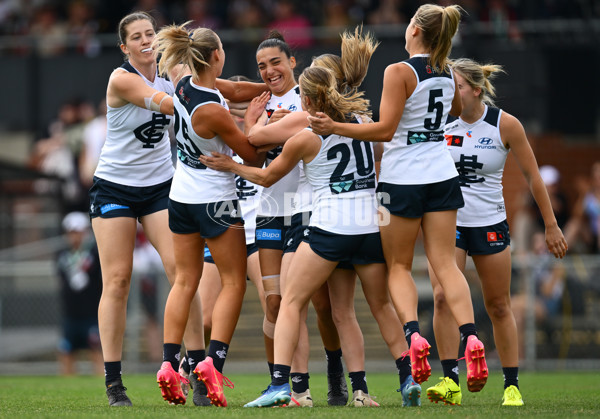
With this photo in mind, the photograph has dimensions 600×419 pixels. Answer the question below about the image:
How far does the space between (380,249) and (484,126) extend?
4.31 ft

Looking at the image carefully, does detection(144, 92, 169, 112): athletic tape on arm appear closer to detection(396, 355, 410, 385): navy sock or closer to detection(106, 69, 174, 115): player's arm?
detection(106, 69, 174, 115): player's arm

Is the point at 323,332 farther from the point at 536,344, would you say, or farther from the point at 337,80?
the point at 536,344

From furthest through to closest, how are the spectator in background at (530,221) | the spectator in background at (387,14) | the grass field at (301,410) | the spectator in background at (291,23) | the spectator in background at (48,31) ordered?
the spectator in background at (48,31) → the spectator in background at (387,14) → the spectator in background at (291,23) → the spectator in background at (530,221) → the grass field at (301,410)

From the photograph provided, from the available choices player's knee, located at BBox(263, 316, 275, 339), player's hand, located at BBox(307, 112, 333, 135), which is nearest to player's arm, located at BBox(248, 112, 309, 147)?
player's hand, located at BBox(307, 112, 333, 135)

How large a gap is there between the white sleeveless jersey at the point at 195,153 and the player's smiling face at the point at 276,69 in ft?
1.94

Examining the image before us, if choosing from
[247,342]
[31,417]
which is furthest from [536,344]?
[31,417]

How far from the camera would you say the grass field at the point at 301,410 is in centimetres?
548

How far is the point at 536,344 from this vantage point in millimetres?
11859

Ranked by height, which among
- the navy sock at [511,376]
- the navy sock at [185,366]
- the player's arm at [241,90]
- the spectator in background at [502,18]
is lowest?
the navy sock at [511,376]

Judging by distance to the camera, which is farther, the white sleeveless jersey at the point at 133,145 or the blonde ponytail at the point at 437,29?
the white sleeveless jersey at the point at 133,145

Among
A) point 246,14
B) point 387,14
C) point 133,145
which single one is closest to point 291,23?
Answer: point 246,14

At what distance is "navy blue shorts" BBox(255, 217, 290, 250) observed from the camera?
6.48 m

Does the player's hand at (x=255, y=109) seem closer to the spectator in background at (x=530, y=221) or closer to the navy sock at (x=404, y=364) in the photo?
the navy sock at (x=404, y=364)

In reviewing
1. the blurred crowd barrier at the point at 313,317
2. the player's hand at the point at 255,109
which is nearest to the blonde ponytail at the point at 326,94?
the player's hand at the point at 255,109
